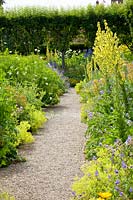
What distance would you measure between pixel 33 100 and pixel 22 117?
154cm

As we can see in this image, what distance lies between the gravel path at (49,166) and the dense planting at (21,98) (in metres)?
0.20

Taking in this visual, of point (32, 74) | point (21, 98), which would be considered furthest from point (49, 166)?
point (32, 74)

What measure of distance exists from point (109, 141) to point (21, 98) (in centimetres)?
328

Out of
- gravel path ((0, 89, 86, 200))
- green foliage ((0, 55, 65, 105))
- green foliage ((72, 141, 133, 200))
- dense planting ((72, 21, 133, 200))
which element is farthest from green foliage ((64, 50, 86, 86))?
green foliage ((72, 141, 133, 200))

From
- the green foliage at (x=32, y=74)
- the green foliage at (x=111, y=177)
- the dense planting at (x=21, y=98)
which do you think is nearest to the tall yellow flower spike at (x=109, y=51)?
the dense planting at (x=21, y=98)

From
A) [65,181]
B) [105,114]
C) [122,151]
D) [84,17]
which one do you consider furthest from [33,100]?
[84,17]

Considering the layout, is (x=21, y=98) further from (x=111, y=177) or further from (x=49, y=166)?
(x=111, y=177)

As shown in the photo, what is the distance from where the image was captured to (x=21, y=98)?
28.7 feet

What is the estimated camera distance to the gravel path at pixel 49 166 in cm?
524

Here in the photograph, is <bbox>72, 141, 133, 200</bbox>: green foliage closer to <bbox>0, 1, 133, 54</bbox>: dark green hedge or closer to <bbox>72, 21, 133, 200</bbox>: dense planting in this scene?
<bbox>72, 21, 133, 200</bbox>: dense planting

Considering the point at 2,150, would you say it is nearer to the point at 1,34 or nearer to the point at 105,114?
the point at 105,114

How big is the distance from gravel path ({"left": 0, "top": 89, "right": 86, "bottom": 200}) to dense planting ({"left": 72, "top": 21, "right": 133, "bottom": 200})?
0.24 meters

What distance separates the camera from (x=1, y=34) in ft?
65.2

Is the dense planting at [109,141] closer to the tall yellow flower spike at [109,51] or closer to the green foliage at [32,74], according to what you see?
the tall yellow flower spike at [109,51]
